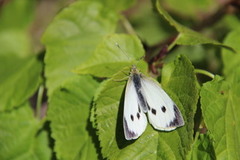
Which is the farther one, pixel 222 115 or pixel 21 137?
pixel 21 137

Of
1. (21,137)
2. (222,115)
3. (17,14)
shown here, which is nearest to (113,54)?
(222,115)

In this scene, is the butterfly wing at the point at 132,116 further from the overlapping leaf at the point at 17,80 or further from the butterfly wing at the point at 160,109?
the overlapping leaf at the point at 17,80

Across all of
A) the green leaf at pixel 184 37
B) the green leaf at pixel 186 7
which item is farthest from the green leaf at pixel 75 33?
the green leaf at pixel 186 7

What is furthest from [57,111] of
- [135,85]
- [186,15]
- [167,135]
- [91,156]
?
[186,15]

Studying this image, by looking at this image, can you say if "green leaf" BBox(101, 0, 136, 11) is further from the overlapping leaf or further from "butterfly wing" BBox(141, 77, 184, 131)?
"butterfly wing" BBox(141, 77, 184, 131)

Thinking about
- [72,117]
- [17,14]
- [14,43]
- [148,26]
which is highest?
[72,117]

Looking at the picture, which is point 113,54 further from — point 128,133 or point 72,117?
point 128,133
